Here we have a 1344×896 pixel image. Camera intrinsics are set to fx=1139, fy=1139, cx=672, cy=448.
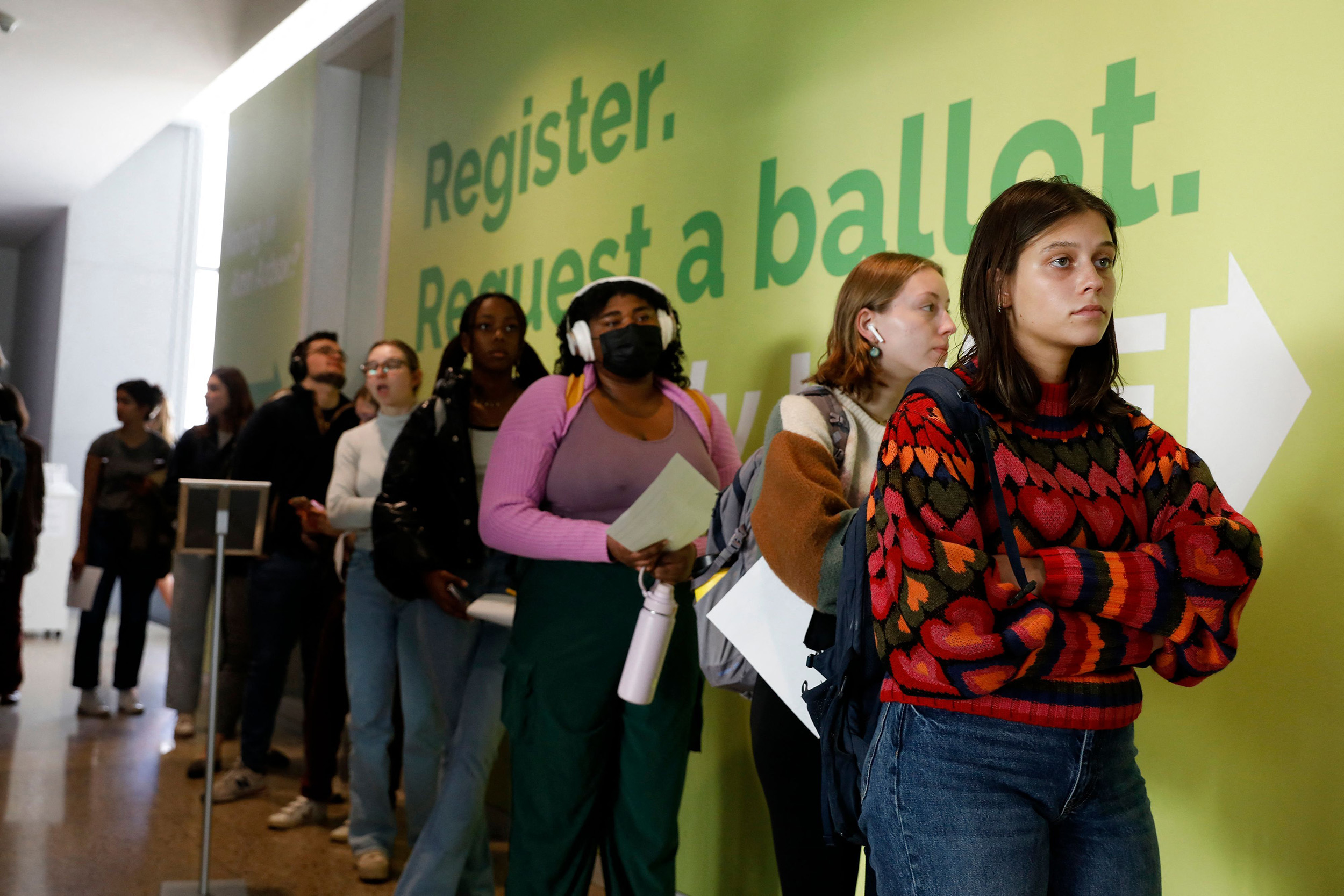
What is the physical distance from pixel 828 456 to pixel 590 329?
964 millimetres

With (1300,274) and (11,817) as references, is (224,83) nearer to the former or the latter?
(11,817)

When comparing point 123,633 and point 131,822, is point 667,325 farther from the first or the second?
point 123,633

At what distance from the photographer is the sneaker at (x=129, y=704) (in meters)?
5.90

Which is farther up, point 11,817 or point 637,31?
point 637,31

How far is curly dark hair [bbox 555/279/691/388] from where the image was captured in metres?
2.51

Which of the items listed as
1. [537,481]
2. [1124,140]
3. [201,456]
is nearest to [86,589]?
[201,456]

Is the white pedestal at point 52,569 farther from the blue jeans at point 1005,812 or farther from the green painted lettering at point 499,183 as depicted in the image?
the blue jeans at point 1005,812

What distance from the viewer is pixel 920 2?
2521 millimetres

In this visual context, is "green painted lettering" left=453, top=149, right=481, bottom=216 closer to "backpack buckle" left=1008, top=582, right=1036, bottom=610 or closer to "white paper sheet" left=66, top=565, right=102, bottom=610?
"white paper sheet" left=66, top=565, right=102, bottom=610

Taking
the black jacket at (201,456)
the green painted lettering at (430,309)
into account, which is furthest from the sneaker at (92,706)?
the green painted lettering at (430,309)

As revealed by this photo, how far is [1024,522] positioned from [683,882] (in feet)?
7.28

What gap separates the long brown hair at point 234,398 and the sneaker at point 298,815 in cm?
181

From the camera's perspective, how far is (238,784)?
4.20m

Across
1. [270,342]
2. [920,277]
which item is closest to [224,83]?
[270,342]
